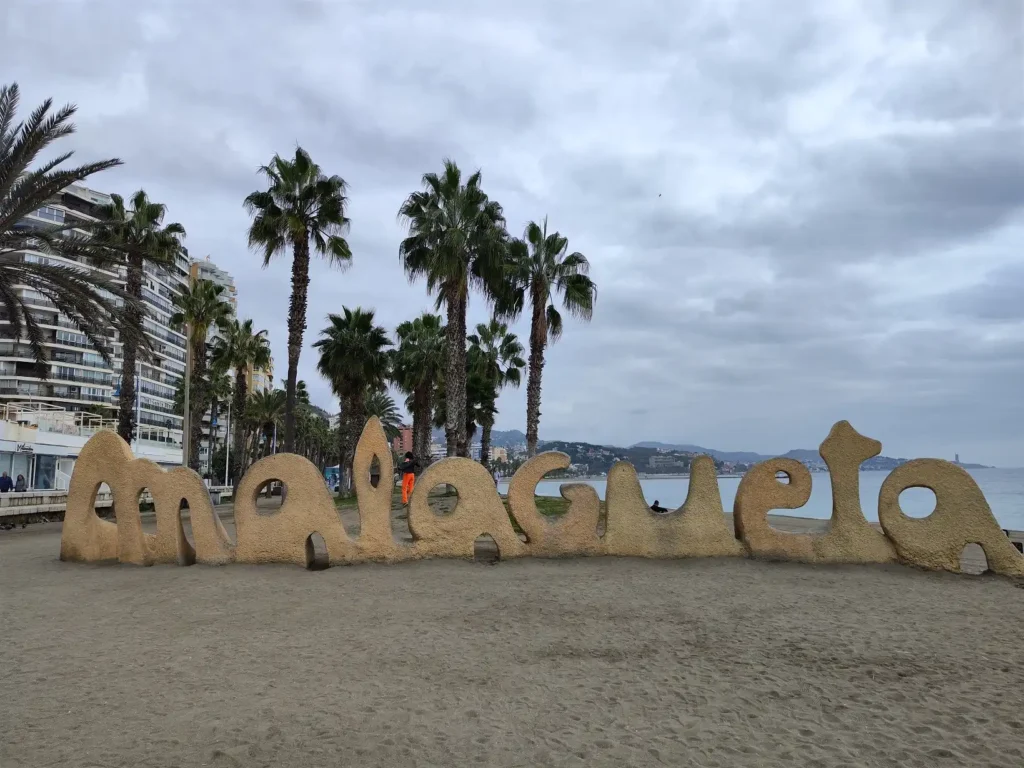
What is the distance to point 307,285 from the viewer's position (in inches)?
997

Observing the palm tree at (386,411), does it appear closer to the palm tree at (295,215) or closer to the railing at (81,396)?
the railing at (81,396)

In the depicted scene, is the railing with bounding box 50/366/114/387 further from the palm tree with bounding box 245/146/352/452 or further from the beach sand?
the beach sand

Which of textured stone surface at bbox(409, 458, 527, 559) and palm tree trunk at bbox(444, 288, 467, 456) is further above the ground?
palm tree trunk at bbox(444, 288, 467, 456)

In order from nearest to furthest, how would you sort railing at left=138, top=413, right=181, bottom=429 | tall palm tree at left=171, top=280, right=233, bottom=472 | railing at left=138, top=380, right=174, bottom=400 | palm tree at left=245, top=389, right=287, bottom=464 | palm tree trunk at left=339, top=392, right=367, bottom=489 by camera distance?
1. tall palm tree at left=171, top=280, right=233, bottom=472
2. palm tree trunk at left=339, top=392, right=367, bottom=489
3. palm tree at left=245, top=389, right=287, bottom=464
4. railing at left=138, top=413, right=181, bottom=429
5. railing at left=138, top=380, right=174, bottom=400

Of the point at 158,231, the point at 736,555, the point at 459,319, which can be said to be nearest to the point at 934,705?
the point at 736,555

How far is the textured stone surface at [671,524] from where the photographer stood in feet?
39.3

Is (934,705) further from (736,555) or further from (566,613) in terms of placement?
(736,555)

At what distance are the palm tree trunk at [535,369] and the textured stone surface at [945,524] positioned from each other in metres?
16.0

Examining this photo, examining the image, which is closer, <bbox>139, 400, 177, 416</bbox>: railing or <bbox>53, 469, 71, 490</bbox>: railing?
<bbox>53, 469, 71, 490</bbox>: railing

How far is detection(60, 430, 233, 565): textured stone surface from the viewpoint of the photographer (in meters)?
11.7

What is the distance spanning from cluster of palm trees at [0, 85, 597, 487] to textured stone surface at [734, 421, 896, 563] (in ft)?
43.4

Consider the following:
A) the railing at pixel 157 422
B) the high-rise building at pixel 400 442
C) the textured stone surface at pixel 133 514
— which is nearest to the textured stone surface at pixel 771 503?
the textured stone surface at pixel 133 514

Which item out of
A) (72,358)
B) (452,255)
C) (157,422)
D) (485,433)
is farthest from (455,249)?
(157,422)

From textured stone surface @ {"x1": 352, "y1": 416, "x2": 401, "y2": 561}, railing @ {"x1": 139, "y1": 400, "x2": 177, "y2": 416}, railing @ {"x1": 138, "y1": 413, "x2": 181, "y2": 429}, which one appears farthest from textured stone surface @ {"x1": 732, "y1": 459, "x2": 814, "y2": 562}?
railing @ {"x1": 139, "y1": 400, "x2": 177, "y2": 416}
